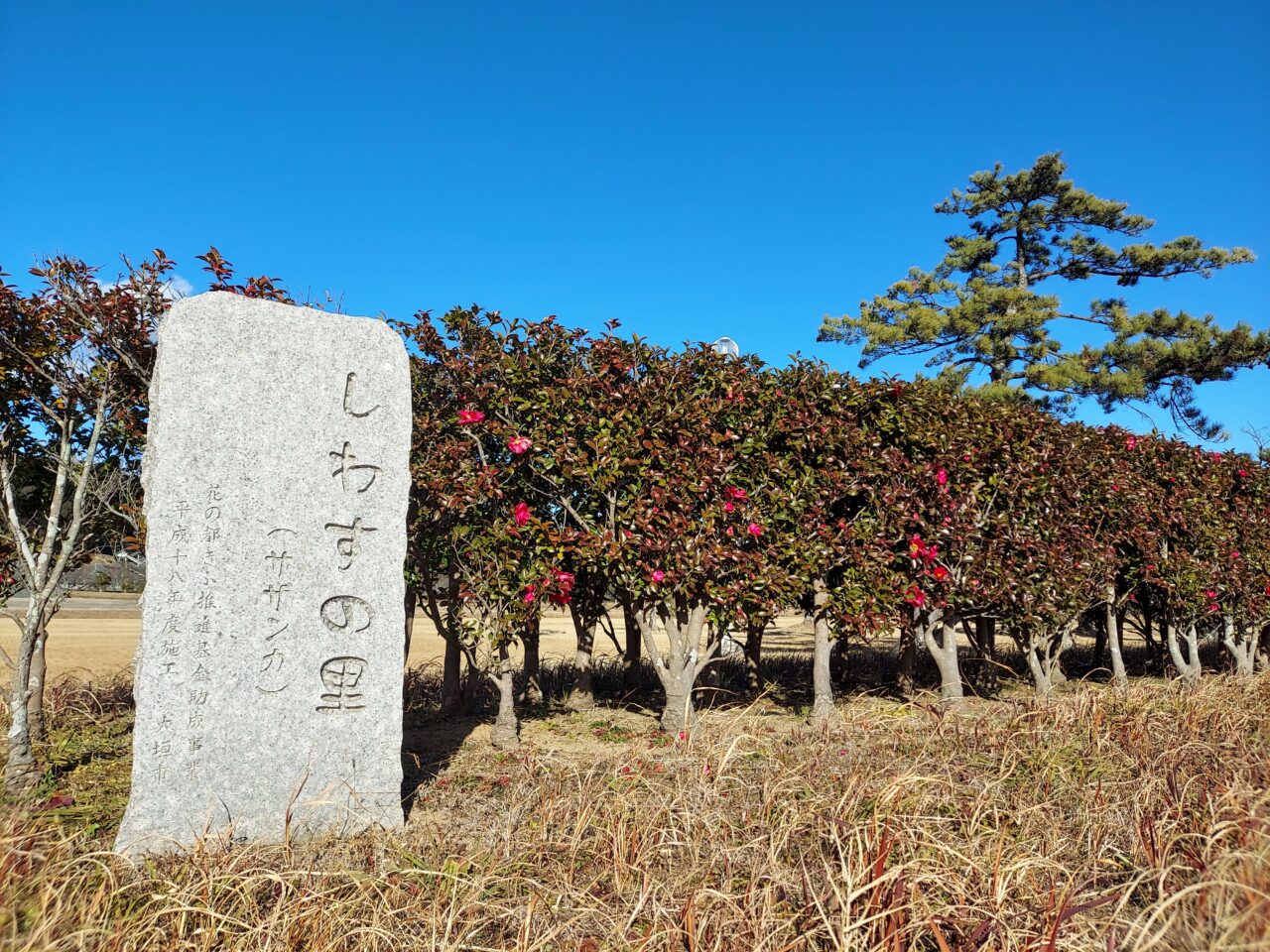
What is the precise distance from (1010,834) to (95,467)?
238 inches

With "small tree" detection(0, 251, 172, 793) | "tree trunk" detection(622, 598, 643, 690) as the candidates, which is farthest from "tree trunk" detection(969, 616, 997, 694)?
"small tree" detection(0, 251, 172, 793)

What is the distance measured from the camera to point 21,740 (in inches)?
169

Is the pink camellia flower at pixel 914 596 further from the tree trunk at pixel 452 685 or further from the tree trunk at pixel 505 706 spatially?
the tree trunk at pixel 452 685

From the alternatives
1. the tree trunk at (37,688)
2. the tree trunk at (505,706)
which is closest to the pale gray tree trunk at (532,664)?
the tree trunk at (505,706)

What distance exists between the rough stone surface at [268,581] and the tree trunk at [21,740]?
1590 mm

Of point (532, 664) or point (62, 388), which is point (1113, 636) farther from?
point (62, 388)

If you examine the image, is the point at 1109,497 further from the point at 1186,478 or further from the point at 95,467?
the point at 95,467

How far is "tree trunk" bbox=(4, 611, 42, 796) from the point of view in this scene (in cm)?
418

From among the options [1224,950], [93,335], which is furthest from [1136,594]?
[93,335]

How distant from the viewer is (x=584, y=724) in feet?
19.8

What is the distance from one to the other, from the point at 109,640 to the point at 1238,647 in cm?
1475

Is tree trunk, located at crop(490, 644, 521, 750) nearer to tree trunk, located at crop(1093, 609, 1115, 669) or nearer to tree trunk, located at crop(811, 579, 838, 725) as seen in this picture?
tree trunk, located at crop(811, 579, 838, 725)

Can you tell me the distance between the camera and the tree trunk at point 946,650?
636cm

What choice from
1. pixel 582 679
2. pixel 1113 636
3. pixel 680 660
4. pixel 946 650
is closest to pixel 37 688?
pixel 582 679
